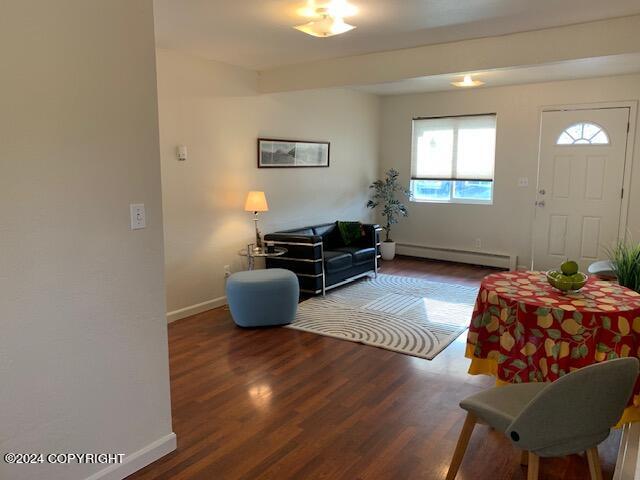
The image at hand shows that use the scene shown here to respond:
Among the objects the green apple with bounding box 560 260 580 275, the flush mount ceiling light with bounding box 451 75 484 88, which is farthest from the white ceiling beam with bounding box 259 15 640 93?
the green apple with bounding box 560 260 580 275

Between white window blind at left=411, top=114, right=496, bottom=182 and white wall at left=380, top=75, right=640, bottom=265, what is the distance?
11 cm

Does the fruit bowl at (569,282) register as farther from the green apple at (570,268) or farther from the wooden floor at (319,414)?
the wooden floor at (319,414)

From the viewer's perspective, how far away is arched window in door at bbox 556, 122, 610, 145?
612cm

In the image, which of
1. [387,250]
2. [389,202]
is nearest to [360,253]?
[387,250]

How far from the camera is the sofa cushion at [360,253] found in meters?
5.85

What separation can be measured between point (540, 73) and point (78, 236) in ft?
18.0

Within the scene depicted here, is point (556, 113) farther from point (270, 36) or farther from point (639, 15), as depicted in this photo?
point (270, 36)

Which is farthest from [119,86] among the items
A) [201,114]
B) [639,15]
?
[639,15]

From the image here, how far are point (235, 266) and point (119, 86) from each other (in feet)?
10.9

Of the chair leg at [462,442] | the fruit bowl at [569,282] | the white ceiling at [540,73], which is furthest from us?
the white ceiling at [540,73]

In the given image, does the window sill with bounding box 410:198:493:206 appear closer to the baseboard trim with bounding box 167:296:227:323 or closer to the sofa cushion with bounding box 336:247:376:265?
the sofa cushion with bounding box 336:247:376:265

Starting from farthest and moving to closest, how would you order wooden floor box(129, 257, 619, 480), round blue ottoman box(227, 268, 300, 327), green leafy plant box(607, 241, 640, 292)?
1. round blue ottoman box(227, 268, 300, 327)
2. green leafy plant box(607, 241, 640, 292)
3. wooden floor box(129, 257, 619, 480)

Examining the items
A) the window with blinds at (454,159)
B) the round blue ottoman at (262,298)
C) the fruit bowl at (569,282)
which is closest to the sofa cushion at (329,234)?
the round blue ottoman at (262,298)

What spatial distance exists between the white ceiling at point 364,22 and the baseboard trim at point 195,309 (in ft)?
7.95
